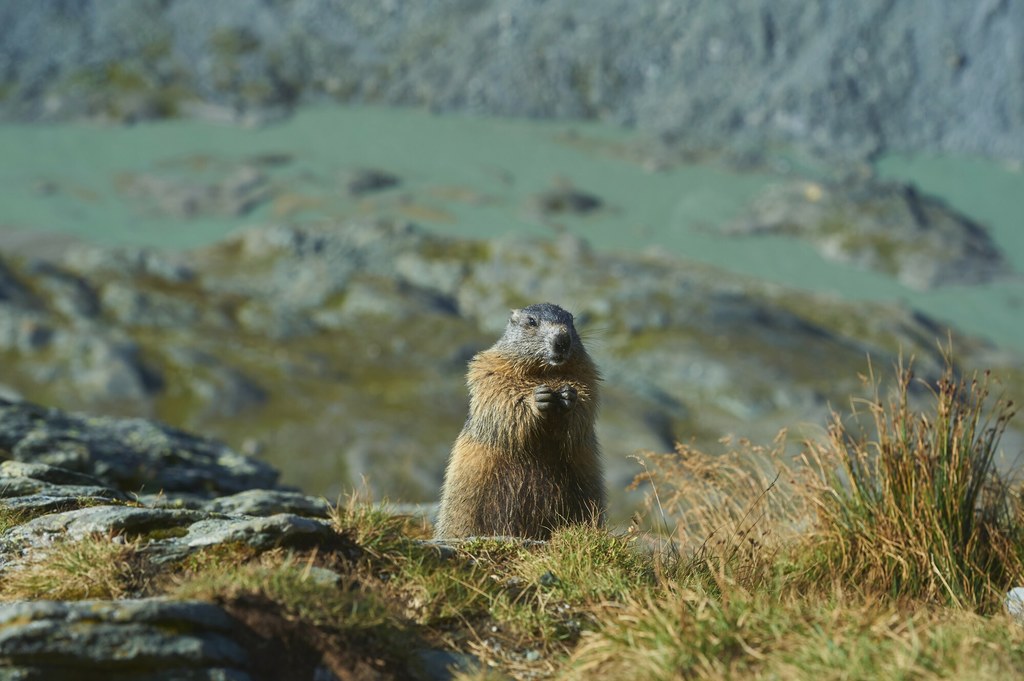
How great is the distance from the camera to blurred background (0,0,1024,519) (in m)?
73.7

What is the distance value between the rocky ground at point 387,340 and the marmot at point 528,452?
149ft

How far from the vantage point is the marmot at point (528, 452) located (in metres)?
10.7

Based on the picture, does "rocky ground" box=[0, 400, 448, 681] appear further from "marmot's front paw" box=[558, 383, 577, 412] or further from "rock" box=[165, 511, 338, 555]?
"marmot's front paw" box=[558, 383, 577, 412]

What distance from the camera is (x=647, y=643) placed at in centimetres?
707

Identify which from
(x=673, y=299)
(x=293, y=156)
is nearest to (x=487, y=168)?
(x=293, y=156)

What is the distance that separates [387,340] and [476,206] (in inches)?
1059

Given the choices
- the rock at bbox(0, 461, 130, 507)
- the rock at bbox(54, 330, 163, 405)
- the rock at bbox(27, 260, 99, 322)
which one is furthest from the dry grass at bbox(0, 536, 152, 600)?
the rock at bbox(27, 260, 99, 322)

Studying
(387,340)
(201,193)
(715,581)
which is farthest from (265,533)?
(201,193)

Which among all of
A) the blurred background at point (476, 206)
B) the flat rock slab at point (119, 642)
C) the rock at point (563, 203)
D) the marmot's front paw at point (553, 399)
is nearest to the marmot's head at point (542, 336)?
the marmot's front paw at point (553, 399)

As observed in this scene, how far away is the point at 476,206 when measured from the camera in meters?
106

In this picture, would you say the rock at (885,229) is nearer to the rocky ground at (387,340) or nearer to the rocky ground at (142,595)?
the rocky ground at (387,340)

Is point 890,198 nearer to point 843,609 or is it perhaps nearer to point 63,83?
point 63,83

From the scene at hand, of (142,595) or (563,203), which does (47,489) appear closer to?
(142,595)

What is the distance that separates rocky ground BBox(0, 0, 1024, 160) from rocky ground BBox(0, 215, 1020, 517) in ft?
96.0
